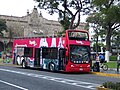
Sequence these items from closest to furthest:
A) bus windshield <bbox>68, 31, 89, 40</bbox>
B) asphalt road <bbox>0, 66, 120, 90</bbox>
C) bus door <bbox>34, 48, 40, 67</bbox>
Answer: asphalt road <bbox>0, 66, 120, 90</bbox> → bus windshield <bbox>68, 31, 89, 40</bbox> → bus door <bbox>34, 48, 40, 67</bbox>

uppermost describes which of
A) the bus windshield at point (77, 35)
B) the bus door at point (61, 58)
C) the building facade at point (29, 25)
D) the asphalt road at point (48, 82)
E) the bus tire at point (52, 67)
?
the building facade at point (29, 25)

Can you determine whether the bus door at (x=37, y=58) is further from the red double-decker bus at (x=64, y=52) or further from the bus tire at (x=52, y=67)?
the bus tire at (x=52, y=67)

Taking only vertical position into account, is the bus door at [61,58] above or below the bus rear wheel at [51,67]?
above

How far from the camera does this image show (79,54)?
26.4 meters

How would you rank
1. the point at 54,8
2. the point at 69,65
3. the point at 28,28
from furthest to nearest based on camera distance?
the point at 28,28, the point at 54,8, the point at 69,65

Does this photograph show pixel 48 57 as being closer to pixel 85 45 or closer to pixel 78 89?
pixel 85 45

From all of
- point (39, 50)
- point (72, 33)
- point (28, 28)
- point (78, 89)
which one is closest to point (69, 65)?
point (72, 33)

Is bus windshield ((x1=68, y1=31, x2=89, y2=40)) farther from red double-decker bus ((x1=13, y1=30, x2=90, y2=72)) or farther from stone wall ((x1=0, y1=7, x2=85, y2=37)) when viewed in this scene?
stone wall ((x1=0, y1=7, x2=85, y2=37))

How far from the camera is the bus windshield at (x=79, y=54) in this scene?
26109 millimetres

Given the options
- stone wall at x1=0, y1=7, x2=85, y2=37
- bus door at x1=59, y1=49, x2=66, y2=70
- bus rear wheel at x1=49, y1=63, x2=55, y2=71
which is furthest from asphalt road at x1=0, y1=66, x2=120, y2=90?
stone wall at x1=0, y1=7, x2=85, y2=37

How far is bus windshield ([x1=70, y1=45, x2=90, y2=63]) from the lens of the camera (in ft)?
85.7

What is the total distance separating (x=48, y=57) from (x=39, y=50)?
85.0 inches

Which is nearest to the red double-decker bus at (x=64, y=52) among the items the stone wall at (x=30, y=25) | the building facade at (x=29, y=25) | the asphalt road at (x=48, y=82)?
the asphalt road at (x=48, y=82)

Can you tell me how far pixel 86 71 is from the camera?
27531 millimetres
